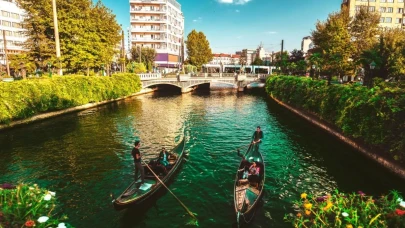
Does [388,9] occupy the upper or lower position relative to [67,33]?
upper

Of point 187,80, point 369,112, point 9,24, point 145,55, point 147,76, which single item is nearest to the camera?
point 369,112

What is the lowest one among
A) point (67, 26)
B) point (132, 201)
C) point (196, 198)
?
point (196, 198)

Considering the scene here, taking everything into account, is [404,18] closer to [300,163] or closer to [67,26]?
[300,163]

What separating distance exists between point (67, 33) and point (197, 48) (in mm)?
57724

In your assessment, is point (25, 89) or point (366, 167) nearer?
point (366, 167)

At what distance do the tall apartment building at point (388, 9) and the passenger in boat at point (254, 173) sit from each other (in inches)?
2999

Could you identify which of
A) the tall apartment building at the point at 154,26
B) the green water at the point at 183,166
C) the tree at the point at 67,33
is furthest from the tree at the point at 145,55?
the green water at the point at 183,166

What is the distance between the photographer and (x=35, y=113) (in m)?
30.1

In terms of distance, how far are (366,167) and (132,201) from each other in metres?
16.5

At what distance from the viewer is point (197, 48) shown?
93.6 metres

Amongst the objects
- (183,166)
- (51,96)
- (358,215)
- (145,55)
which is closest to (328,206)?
(358,215)

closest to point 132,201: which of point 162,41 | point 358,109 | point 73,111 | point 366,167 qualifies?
point 366,167

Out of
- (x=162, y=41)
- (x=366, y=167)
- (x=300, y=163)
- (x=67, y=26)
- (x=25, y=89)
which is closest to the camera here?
(x=366, y=167)

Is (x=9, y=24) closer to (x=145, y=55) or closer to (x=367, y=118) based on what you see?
(x=145, y=55)
